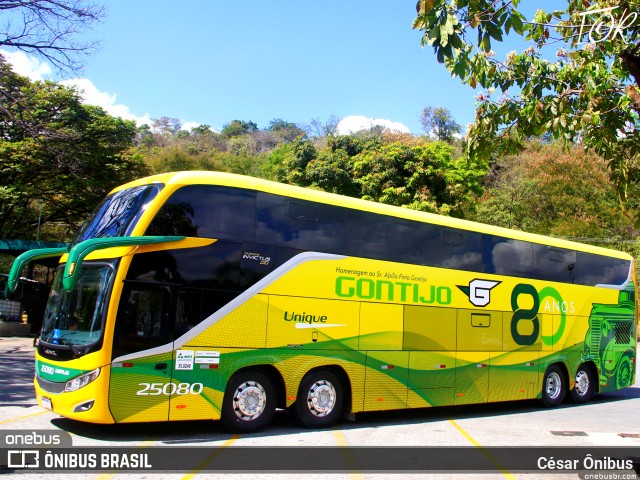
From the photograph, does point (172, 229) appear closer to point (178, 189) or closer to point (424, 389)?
point (178, 189)

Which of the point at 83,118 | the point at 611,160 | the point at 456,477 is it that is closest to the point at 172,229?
the point at 456,477

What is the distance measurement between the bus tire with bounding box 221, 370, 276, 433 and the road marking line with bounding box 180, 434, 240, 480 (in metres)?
0.24

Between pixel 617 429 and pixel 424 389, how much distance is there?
3.60 m

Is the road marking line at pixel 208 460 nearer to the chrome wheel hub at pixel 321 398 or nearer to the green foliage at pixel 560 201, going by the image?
the chrome wheel hub at pixel 321 398

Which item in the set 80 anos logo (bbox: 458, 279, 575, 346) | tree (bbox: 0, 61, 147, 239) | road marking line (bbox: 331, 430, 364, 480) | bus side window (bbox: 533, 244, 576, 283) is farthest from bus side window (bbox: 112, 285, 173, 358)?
tree (bbox: 0, 61, 147, 239)

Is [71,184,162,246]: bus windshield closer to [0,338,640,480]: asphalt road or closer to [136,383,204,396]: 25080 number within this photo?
[136,383,204,396]: 25080 number

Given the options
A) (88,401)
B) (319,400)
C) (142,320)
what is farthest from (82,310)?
(319,400)

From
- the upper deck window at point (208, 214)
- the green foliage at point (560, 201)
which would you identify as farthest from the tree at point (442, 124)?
the upper deck window at point (208, 214)

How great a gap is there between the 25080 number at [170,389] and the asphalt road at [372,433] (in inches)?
25.8

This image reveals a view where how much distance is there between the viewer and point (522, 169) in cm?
4562

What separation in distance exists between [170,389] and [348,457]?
8.32 feet

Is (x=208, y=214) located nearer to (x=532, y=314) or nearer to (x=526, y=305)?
(x=526, y=305)

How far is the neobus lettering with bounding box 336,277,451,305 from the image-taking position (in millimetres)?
9438

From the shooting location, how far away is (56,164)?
23.9 m
